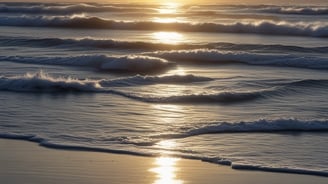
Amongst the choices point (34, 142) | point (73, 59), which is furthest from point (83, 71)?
point (34, 142)

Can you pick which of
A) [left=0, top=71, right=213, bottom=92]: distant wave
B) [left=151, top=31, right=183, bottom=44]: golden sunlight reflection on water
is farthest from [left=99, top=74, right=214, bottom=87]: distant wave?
[left=151, top=31, right=183, bottom=44]: golden sunlight reflection on water

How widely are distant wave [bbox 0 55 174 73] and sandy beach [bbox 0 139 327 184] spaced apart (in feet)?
30.5

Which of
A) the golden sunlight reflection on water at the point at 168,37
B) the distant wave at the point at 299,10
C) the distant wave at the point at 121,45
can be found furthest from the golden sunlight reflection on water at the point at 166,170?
the distant wave at the point at 299,10

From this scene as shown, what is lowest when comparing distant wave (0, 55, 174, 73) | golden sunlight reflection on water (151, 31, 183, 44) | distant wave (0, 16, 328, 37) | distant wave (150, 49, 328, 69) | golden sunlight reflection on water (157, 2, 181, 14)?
distant wave (0, 55, 174, 73)

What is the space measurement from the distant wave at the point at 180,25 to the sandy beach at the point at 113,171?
18569mm

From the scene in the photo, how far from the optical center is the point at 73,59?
20.2 metres

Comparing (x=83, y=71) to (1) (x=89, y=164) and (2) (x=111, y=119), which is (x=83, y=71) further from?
(1) (x=89, y=164)

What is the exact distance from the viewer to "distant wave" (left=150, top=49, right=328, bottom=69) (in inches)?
774

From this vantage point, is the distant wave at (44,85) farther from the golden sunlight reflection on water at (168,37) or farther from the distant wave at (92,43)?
the golden sunlight reflection on water at (168,37)

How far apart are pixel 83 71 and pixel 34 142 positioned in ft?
26.7

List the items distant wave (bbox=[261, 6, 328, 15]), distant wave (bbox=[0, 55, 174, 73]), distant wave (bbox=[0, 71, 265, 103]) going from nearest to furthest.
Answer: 1. distant wave (bbox=[0, 71, 265, 103])
2. distant wave (bbox=[0, 55, 174, 73])
3. distant wave (bbox=[261, 6, 328, 15])

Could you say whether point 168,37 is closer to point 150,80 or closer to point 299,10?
point 299,10

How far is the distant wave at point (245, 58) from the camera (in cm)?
1967

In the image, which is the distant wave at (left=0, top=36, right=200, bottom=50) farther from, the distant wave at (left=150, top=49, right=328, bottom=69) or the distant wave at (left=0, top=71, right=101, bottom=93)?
the distant wave at (left=0, top=71, right=101, bottom=93)
